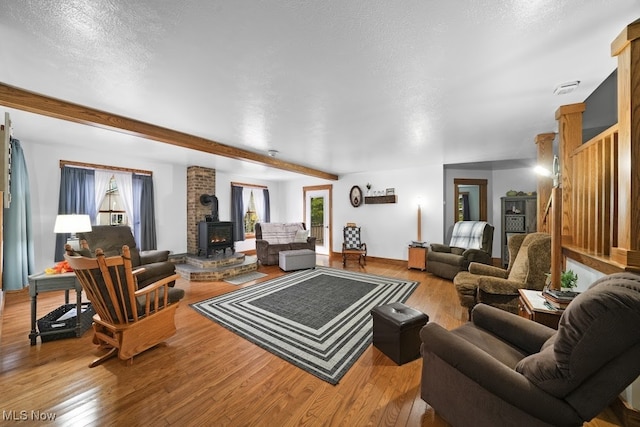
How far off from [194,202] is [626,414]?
6.69 m

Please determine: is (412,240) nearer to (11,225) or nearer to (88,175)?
(88,175)

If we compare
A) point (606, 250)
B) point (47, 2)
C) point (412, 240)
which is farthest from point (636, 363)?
point (412, 240)

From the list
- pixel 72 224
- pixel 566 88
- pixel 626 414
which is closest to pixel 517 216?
pixel 566 88

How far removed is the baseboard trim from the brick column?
6503 mm

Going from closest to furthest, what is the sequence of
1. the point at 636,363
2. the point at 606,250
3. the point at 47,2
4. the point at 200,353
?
the point at 636,363, the point at 47,2, the point at 606,250, the point at 200,353

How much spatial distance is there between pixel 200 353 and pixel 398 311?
1935 millimetres

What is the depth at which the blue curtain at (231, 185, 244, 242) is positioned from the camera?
22.4 feet

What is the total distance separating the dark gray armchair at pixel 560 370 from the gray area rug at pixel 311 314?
3.05 ft

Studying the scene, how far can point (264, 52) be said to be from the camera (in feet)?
5.33

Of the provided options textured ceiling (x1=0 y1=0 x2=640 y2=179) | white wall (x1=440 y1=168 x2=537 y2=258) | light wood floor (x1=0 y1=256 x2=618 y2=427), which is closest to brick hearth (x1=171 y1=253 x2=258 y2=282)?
light wood floor (x1=0 y1=256 x2=618 y2=427)

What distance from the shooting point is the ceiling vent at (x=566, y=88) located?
203 cm

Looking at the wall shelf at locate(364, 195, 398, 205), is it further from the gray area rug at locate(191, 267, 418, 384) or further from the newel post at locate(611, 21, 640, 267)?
the newel post at locate(611, 21, 640, 267)

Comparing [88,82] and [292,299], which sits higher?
[88,82]

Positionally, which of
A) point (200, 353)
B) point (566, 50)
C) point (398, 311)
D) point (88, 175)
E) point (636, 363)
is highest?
point (566, 50)
